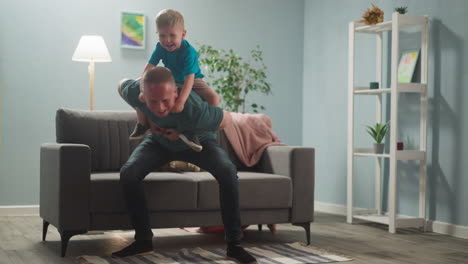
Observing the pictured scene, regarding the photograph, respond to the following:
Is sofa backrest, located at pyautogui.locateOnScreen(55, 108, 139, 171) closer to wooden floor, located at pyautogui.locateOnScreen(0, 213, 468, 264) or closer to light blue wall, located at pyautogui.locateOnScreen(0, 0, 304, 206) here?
wooden floor, located at pyautogui.locateOnScreen(0, 213, 468, 264)

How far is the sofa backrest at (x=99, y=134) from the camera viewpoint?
369 cm

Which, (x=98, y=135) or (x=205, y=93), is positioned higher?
(x=205, y=93)

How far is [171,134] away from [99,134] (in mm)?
952

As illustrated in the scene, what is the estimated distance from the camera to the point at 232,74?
497 centimetres

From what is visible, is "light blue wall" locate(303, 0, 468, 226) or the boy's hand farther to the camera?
"light blue wall" locate(303, 0, 468, 226)

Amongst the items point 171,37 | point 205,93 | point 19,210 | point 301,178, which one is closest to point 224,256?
point 301,178

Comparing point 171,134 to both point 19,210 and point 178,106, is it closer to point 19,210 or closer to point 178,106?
point 178,106

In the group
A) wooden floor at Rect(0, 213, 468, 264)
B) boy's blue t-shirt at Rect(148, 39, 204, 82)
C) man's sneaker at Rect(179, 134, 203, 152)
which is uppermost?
boy's blue t-shirt at Rect(148, 39, 204, 82)

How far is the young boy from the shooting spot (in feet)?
8.91

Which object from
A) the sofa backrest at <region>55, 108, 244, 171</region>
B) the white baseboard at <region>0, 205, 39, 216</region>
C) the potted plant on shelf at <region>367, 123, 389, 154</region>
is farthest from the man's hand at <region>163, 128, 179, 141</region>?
the white baseboard at <region>0, 205, 39, 216</region>

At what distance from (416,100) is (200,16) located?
2004 mm

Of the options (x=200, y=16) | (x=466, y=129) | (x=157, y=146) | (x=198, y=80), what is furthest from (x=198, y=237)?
(x=200, y=16)

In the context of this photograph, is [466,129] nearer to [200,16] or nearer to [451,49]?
[451,49]

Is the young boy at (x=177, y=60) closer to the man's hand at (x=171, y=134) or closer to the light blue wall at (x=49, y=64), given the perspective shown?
the man's hand at (x=171, y=134)
